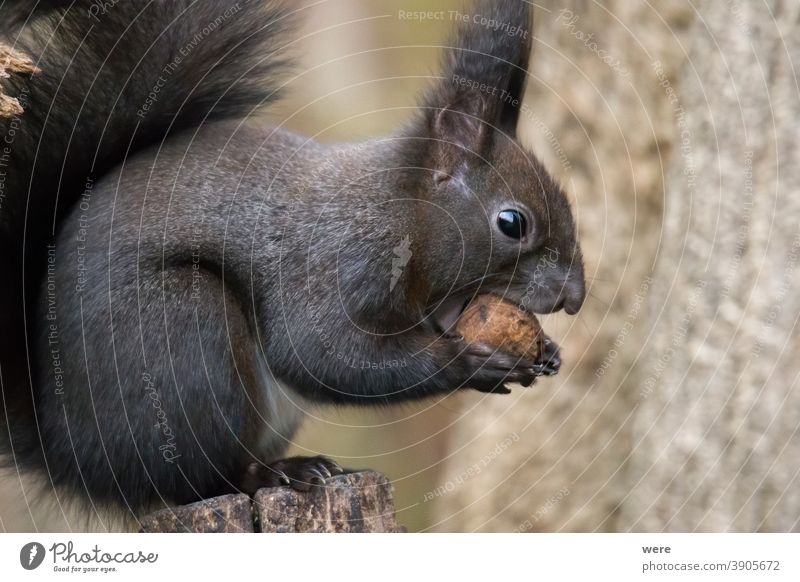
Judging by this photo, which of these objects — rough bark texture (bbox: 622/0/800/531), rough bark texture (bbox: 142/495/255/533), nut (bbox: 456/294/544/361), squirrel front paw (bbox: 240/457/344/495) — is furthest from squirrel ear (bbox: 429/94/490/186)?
rough bark texture (bbox: 622/0/800/531)

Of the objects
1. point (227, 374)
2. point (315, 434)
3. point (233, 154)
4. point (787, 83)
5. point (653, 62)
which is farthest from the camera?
point (315, 434)

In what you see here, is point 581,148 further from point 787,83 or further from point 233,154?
point 233,154

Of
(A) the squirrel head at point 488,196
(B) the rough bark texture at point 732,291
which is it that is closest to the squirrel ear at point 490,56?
(A) the squirrel head at point 488,196

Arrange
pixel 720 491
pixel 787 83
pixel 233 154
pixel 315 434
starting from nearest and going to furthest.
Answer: pixel 233 154 < pixel 787 83 < pixel 720 491 < pixel 315 434

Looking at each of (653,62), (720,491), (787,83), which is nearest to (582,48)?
(653,62)

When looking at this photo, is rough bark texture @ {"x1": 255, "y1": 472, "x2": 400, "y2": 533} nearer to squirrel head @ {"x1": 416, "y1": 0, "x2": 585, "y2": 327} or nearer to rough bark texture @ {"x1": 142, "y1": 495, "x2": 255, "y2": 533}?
rough bark texture @ {"x1": 142, "y1": 495, "x2": 255, "y2": 533}

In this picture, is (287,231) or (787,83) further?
(787,83)

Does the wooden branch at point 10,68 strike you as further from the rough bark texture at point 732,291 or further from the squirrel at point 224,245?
the rough bark texture at point 732,291
